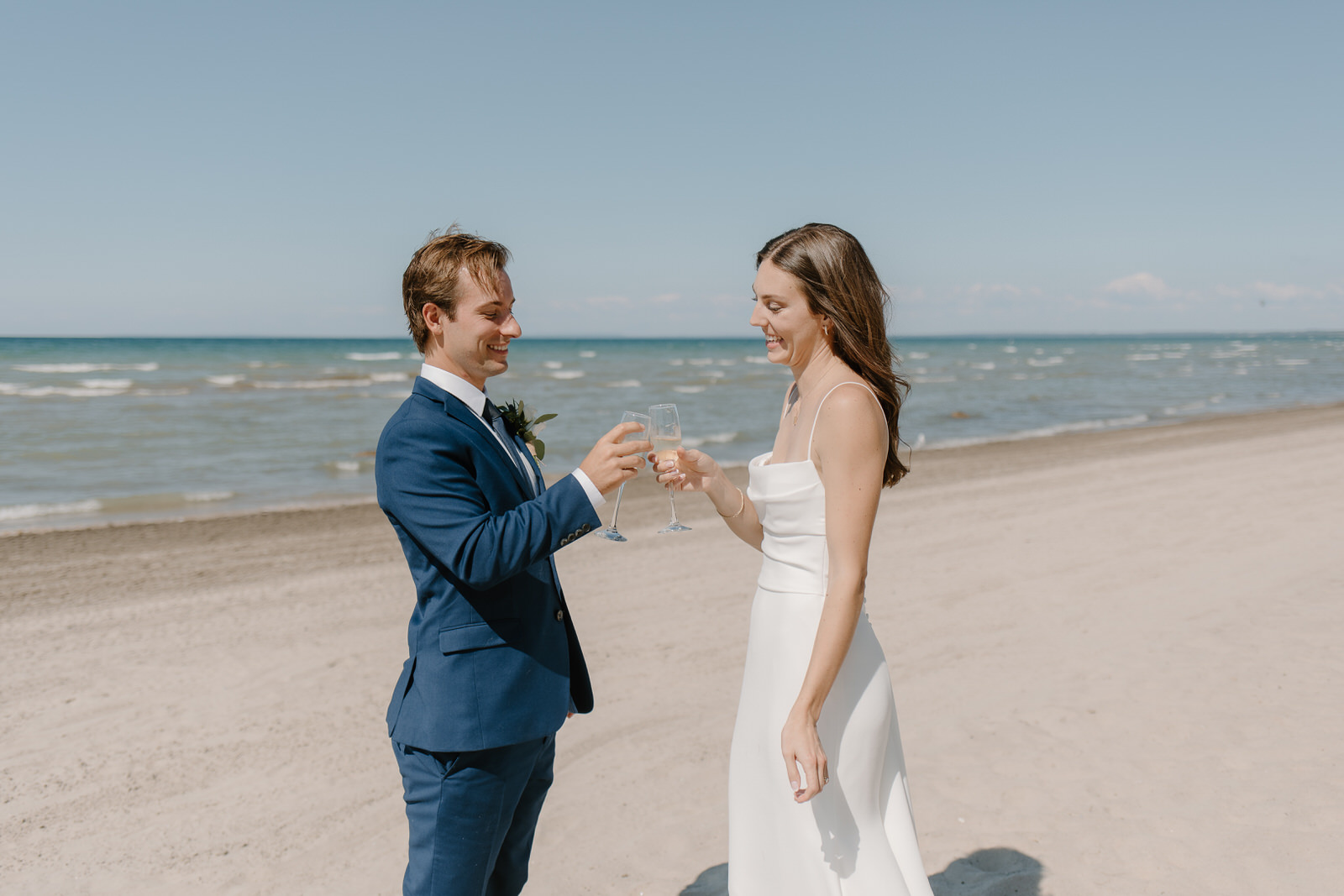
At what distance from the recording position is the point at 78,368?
40219 millimetres

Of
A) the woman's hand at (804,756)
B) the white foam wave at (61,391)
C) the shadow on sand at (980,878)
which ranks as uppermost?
the woman's hand at (804,756)

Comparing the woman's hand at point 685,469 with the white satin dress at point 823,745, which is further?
the woman's hand at point 685,469

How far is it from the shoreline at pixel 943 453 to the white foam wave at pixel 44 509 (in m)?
0.42

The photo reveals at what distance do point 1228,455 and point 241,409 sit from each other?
23.0m

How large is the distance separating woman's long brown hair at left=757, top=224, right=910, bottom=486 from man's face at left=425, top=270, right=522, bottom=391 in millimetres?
793

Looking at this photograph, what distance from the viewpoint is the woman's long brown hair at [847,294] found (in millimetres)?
2379

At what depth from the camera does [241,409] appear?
23156 millimetres

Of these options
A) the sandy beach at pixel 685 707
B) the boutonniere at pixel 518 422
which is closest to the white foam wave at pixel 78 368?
the sandy beach at pixel 685 707

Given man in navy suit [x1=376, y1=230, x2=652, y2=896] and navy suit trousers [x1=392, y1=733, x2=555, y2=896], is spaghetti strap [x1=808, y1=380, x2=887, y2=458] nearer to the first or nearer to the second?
man in navy suit [x1=376, y1=230, x2=652, y2=896]

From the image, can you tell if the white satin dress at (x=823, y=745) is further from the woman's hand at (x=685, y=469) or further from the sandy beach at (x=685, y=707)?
the sandy beach at (x=685, y=707)

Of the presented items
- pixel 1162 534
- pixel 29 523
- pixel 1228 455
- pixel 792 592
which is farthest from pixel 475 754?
pixel 1228 455

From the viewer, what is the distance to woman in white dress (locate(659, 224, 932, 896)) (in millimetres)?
2260

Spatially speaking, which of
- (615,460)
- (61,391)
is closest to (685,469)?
(615,460)

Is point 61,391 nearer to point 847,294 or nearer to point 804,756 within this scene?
point 847,294
